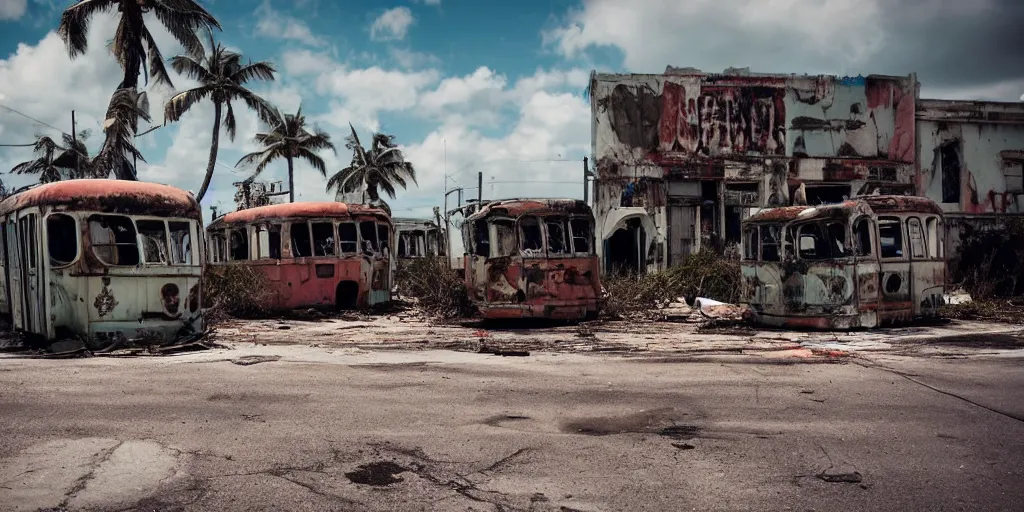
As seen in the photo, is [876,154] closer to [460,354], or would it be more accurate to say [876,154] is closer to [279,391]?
[460,354]

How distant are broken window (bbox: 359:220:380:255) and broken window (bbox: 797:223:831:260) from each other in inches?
370

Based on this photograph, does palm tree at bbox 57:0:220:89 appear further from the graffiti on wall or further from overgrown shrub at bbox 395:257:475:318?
the graffiti on wall

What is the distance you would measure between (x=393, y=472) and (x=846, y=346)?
8.00 metres

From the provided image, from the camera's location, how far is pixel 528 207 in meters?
14.4

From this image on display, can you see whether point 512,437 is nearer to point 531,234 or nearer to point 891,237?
point 531,234

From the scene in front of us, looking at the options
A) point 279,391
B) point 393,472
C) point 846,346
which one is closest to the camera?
point 393,472

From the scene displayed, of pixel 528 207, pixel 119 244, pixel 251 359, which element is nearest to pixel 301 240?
pixel 528 207

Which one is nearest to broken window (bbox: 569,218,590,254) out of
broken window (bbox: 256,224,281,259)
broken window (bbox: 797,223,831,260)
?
broken window (bbox: 797,223,831,260)

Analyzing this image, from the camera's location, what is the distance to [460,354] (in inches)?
391

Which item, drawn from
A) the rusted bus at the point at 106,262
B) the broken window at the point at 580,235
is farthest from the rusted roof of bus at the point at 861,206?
the rusted bus at the point at 106,262

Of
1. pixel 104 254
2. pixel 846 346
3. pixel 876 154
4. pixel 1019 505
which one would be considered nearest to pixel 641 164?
pixel 876 154

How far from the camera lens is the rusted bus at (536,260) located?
1413 cm

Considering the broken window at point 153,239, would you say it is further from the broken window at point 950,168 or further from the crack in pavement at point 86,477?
the broken window at point 950,168

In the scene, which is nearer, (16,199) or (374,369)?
(374,369)
